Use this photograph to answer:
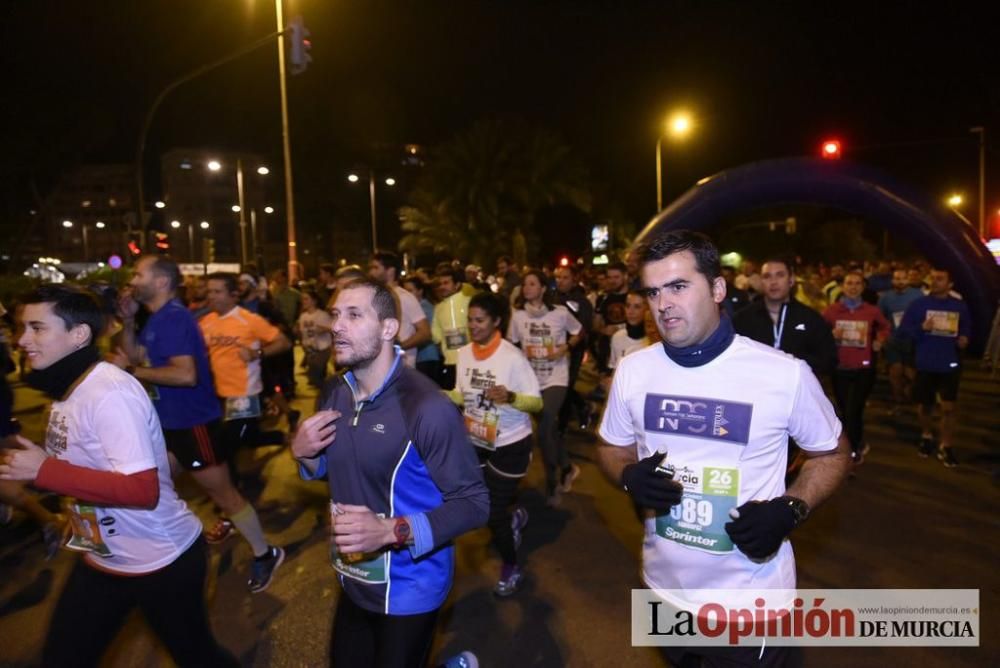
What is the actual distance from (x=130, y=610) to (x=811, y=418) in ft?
9.42

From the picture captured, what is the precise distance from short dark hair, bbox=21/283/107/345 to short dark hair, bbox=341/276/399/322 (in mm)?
1153

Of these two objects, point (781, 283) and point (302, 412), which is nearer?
point (781, 283)

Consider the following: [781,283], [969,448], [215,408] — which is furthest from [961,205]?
[215,408]

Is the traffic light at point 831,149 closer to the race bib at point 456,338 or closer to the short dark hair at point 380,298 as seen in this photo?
the race bib at point 456,338

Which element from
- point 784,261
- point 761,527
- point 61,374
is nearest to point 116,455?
point 61,374

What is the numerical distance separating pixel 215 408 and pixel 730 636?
4085 mm

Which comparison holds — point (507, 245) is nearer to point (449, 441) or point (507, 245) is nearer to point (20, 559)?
point (20, 559)

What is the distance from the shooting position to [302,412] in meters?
11.8

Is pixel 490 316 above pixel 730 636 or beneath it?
above

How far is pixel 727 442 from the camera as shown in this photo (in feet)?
8.38

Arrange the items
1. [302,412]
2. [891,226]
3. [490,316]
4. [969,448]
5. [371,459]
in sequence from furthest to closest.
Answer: [891,226] → [302,412] → [969,448] → [490,316] → [371,459]

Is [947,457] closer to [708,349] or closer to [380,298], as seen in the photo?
[708,349]

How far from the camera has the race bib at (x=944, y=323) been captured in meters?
8.22

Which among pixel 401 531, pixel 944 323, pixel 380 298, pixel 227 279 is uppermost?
pixel 227 279
